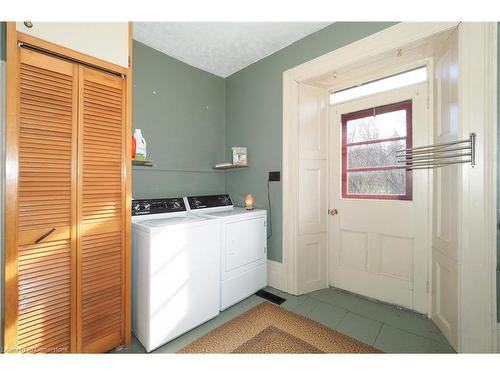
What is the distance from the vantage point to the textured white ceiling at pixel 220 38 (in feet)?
6.71

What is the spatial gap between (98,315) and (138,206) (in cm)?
87

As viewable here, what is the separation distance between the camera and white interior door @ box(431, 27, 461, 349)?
149cm

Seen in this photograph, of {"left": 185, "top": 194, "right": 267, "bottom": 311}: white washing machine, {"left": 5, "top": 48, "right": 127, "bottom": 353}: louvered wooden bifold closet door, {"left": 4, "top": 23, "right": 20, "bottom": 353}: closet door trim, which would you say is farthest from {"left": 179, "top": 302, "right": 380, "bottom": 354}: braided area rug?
{"left": 4, "top": 23, "right": 20, "bottom": 353}: closet door trim

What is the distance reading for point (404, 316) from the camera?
191 centimetres

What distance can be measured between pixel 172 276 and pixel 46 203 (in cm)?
92

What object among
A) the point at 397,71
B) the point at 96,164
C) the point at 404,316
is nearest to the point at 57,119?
the point at 96,164

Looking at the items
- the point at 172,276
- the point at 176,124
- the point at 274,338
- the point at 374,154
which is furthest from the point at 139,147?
the point at 374,154

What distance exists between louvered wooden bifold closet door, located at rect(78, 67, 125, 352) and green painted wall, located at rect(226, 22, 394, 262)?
4.98 ft

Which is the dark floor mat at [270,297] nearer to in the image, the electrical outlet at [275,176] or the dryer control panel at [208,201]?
the dryer control panel at [208,201]

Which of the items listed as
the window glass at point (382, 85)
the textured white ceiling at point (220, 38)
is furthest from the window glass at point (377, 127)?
the textured white ceiling at point (220, 38)

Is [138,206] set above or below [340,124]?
below

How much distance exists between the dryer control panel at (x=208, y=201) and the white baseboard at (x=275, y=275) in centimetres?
90

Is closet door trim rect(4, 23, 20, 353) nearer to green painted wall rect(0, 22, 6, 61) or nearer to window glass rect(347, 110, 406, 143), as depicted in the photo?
green painted wall rect(0, 22, 6, 61)
